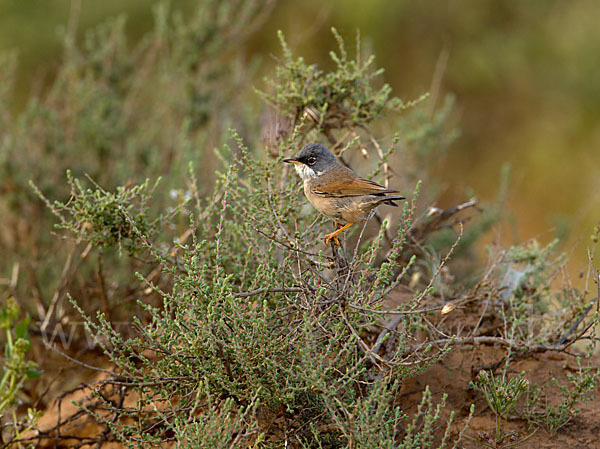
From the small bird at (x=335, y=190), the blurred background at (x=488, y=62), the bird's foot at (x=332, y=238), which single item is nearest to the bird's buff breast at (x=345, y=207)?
the small bird at (x=335, y=190)

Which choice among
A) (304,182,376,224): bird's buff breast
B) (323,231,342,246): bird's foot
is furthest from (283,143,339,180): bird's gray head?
(323,231,342,246): bird's foot

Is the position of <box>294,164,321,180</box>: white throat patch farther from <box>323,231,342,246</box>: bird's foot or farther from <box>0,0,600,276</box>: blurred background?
<box>0,0,600,276</box>: blurred background

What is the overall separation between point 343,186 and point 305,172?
0.27 m

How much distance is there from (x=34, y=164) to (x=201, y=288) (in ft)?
12.1

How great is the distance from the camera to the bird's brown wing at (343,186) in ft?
12.2

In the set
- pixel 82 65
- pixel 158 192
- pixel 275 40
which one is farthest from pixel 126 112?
pixel 275 40

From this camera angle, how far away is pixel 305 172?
392cm

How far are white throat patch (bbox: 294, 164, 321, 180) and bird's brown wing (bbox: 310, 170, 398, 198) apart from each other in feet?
0.16

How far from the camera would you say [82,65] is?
6840 millimetres

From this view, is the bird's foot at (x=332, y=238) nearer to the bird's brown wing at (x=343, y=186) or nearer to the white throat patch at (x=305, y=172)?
the bird's brown wing at (x=343, y=186)

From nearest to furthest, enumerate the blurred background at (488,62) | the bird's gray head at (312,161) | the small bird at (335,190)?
1. the small bird at (335,190)
2. the bird's gray head at (312,161)
3. the blurred background at (488,62)

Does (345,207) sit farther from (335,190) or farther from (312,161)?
(312,161)

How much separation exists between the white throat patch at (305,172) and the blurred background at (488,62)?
25.5 feet

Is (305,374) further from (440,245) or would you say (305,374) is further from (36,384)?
(440,245)
